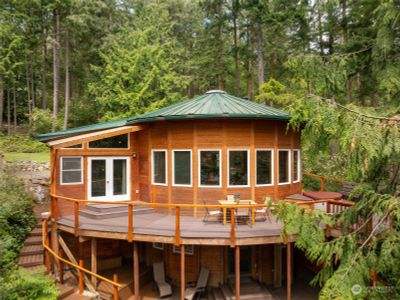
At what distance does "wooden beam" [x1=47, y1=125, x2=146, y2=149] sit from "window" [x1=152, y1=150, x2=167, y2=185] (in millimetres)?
1184

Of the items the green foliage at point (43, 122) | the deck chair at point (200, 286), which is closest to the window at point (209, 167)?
the deck chair at point (200, 286)

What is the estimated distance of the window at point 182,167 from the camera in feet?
31.4

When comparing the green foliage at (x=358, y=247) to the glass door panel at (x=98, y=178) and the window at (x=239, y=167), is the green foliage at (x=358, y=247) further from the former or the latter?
the glass door panel at (x=98, y=178)

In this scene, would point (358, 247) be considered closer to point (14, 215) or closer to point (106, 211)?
point (106, 211)

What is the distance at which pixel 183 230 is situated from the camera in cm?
796

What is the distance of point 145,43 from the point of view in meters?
22.8

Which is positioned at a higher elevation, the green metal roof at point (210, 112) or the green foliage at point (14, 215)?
the green metal roof at point (210, 112)

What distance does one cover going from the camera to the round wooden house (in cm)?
880

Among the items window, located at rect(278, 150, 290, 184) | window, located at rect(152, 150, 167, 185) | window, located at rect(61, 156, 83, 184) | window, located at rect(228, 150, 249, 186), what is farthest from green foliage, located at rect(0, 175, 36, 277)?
window, located at rect(278, 150, 290, 184)

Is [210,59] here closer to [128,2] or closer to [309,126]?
[128,2]

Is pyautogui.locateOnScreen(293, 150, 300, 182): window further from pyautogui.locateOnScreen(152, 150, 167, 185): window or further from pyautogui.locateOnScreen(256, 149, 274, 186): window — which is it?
pyautogui.locateOnScreen(152, 150, 167, 185): window

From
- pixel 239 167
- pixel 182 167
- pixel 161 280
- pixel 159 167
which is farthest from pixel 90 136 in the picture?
pixel 161 280

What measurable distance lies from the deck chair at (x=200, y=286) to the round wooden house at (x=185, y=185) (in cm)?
7

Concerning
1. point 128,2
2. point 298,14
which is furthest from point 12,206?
point 128,2
